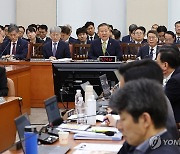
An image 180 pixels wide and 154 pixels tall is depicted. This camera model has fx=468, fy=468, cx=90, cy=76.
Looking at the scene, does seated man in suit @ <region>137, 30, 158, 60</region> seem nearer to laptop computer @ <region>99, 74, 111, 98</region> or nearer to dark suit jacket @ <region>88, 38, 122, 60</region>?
dark suit jacket @ <region>88, 38, 122, 60</region>

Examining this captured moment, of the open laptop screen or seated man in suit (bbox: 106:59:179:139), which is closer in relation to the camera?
seated man in suit (bbox: 106:59:179:139)

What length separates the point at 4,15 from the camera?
12516mm

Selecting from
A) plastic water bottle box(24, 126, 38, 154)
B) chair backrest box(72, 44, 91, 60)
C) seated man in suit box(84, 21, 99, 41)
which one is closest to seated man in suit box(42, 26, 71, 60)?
chair backrest box(72, 44, 91, 60)

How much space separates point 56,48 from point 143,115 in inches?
281

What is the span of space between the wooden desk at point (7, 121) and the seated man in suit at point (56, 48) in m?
3.40

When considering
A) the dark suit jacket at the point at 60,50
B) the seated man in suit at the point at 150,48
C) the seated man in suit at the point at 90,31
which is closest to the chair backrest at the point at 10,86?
the seated man in suit at the point at 150,48

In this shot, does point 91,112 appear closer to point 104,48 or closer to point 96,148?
point 96,148

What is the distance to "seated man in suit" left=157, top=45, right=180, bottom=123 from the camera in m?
4.20

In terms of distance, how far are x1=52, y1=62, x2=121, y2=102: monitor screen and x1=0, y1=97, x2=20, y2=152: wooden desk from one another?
0.68m

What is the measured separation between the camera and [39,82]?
8.34 metres

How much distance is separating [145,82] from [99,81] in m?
2.96

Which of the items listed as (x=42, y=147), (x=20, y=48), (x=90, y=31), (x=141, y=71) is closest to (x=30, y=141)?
(x=42, y=147)

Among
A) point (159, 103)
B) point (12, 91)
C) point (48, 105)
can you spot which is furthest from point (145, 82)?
point (12, 91)

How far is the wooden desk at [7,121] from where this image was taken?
497 cm
